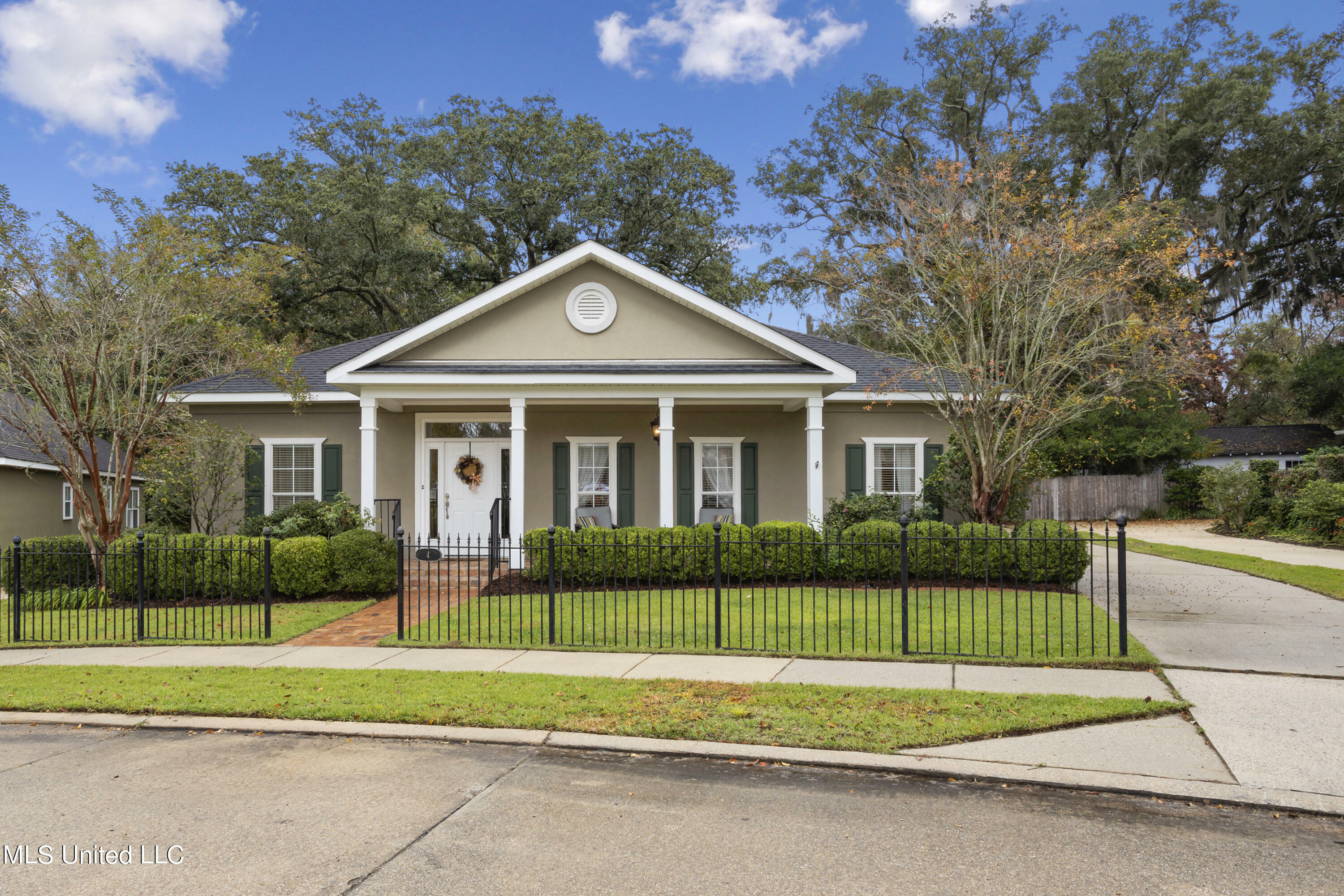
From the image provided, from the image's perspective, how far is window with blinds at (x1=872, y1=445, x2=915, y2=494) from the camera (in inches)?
614

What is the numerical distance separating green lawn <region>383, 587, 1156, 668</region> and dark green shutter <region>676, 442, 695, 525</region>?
444 centimetres

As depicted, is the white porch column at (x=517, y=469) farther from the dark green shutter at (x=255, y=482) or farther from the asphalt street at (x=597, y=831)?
the asphalt street at (x=597, y=831)

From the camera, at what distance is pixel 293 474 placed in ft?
50.0

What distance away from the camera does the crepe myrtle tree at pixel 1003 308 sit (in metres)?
12.7

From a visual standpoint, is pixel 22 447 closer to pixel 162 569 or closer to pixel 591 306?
pixel 162 569

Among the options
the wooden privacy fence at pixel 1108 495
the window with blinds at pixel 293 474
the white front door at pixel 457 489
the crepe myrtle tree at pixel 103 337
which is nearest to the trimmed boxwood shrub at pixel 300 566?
the crepe myrtle tree at pixel 103 337

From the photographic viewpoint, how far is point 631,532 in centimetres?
1188

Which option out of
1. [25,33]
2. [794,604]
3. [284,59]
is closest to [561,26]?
[284,59]

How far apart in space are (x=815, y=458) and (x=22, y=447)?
14.0 meters

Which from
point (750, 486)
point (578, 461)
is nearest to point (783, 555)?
point (750, 486)

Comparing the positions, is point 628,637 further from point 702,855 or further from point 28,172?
point 28,172

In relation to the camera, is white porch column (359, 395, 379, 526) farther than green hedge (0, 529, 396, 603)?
Yes

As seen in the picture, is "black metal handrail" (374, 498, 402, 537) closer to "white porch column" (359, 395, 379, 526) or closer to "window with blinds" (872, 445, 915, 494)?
"white porch column" (359, 395, 379, 526)

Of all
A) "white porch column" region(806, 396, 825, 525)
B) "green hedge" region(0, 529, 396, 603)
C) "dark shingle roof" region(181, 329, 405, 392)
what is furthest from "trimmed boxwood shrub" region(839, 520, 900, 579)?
"dark shingle roof" region(181, 329, 405, 392)
